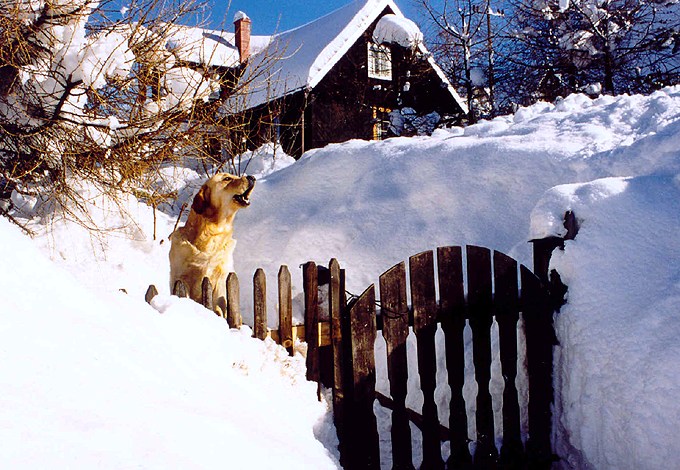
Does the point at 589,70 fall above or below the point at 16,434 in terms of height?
above

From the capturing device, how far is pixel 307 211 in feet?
16.9

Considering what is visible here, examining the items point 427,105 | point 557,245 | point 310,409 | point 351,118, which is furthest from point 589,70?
point 310,409

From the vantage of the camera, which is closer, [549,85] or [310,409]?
[310,409]

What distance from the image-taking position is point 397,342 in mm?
2859

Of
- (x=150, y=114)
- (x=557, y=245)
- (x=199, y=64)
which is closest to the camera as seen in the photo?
(x=557, y=245)

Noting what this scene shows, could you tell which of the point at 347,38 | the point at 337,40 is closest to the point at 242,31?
the point at 337,40

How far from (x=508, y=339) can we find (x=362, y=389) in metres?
0.87

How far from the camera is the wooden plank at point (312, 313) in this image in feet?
9.58

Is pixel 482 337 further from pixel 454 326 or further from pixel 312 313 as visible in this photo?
pixel 312 313

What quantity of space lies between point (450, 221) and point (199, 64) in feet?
10.2

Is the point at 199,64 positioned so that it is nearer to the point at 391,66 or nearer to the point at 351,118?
the point at 351,118

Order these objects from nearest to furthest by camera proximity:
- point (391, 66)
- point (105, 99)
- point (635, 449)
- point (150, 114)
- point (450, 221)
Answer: point (635, 449) → point (450, 221) → point (105, 99) → point (150, 114) → point (391, 66)

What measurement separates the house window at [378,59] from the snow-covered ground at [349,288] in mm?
8865

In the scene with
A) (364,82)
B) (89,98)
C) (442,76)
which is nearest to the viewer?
(89,98)
